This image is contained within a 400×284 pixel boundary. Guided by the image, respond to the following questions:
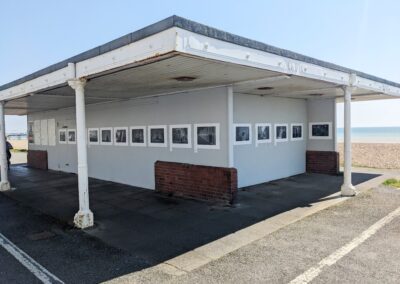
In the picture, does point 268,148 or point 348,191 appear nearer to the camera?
point 348,191

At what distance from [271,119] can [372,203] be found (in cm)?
452

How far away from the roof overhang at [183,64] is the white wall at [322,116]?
11.5 ft

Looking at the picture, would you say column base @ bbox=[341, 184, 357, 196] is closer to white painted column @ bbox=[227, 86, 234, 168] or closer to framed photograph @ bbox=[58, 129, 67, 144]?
white painted column @ bbox=[227, 86, 234, 168]

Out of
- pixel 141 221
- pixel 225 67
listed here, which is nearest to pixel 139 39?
pixel 225 67

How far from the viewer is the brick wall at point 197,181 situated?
28.0 ft

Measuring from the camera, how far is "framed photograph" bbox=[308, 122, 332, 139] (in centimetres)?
1300

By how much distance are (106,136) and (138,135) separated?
2174mm

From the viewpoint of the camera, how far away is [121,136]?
40.0 ft

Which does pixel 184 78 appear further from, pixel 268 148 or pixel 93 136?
pixel 93 136

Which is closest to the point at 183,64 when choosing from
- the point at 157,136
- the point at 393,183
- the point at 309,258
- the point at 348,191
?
the point at 309,258

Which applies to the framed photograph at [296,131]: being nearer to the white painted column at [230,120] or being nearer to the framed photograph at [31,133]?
the white painted column at [230,120]

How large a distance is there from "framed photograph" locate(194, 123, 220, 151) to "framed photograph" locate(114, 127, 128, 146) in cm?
365

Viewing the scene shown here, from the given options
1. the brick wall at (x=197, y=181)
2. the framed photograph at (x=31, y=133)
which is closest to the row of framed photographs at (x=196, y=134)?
the brick wall at (x=197, y=181)

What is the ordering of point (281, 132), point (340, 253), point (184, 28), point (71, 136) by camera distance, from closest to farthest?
1. point (184, 28)
2. point (340, 253)
3. point (281, 132)
4. point (71, 136)
